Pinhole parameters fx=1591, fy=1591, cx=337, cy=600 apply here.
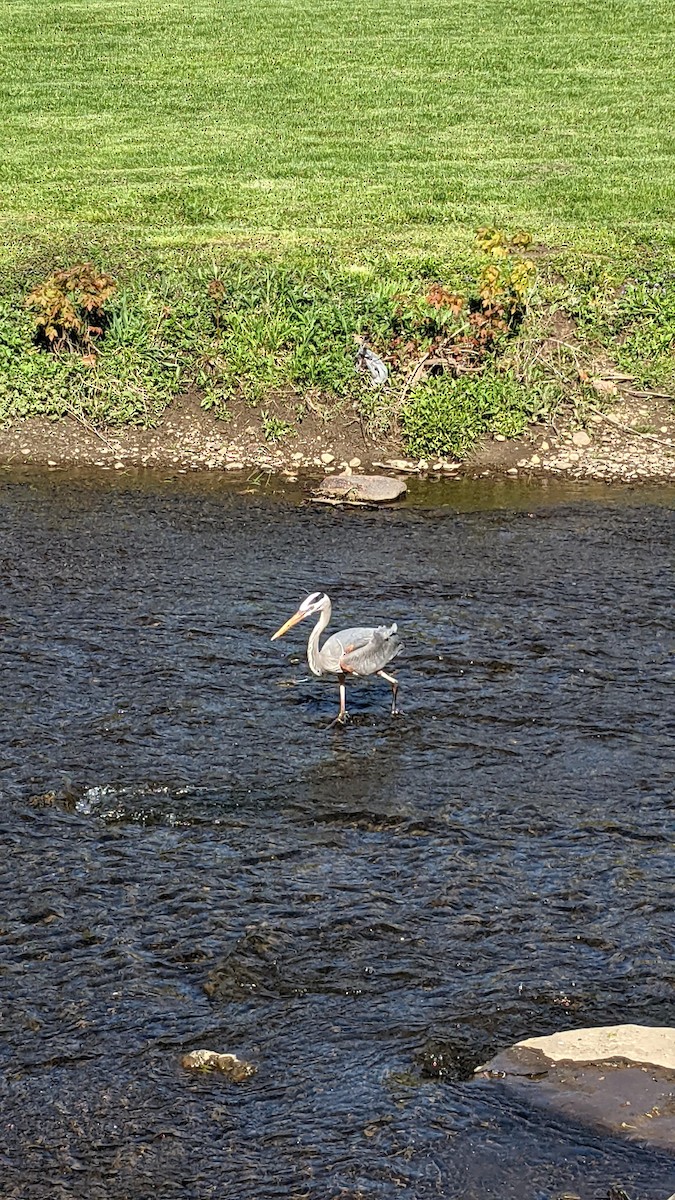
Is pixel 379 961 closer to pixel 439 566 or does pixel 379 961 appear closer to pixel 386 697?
pixel 386 697

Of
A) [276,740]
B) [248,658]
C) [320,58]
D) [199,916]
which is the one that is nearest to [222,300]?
[248,658]

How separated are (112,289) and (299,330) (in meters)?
→ 1.61

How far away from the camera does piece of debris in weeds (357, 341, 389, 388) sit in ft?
42.2

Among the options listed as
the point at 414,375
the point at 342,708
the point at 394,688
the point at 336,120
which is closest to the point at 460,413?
the point at 414,375

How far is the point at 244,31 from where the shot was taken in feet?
84.2

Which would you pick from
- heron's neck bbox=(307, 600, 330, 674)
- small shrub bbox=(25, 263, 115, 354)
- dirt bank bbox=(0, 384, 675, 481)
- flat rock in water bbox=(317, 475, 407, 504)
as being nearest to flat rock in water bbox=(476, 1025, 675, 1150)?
heron's neck bbox=(307, 600, 330, 674)

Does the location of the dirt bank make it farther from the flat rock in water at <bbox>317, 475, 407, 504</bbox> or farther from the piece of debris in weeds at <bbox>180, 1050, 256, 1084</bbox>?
the piece of debris in weeds at <bbox>180, 1050, 256, 1084</bbox>

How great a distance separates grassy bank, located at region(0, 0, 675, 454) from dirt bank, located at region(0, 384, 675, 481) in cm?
16

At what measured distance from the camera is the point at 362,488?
1181cm

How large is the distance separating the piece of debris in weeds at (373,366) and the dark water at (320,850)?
1.96 m

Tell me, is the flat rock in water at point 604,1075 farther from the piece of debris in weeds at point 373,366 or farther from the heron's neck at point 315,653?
the piece of debris in weeds at point 373,366

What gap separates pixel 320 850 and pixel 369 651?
1.41 metres

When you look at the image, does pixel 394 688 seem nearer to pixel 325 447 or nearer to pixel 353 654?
pixel 353 654

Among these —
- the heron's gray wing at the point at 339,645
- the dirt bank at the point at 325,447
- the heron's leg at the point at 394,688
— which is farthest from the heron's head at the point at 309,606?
the dirt bank at the point at 325,447
